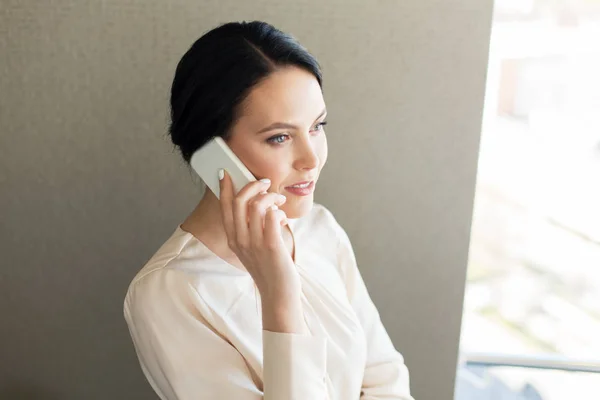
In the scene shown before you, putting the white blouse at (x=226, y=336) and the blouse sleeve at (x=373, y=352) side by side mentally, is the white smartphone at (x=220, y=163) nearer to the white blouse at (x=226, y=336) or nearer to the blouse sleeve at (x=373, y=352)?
the white blouse at (x=226, y=336)

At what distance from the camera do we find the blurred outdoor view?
4.33 feet

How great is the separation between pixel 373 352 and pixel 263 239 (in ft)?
1.30

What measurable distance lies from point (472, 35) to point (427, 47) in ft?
0.30

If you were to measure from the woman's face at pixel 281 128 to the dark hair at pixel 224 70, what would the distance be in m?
0.02

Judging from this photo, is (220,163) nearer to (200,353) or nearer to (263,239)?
(263,239)

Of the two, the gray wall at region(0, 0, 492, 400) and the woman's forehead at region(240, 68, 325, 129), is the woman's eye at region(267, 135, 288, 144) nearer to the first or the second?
the woman's forehead at region(240, 68, 325, 129)

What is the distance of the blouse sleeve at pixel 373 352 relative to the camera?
112 centimetres

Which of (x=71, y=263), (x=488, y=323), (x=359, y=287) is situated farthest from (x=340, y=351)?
(x=488, y=323)

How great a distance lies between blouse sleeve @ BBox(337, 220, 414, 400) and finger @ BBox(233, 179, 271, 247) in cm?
32

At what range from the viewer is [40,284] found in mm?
1259

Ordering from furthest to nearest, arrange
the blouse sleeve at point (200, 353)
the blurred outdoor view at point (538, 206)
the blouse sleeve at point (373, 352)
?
the blurred outdoor view at point (538, 206)
the blouse sleeve at point (373, 352)
the blouse sleeve at point (200, 353)

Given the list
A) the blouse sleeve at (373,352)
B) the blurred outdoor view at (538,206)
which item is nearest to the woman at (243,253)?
the blouse sleeve at (373,352)

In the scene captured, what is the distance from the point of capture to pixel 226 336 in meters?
0.93

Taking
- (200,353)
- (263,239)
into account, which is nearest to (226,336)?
(200,353)
